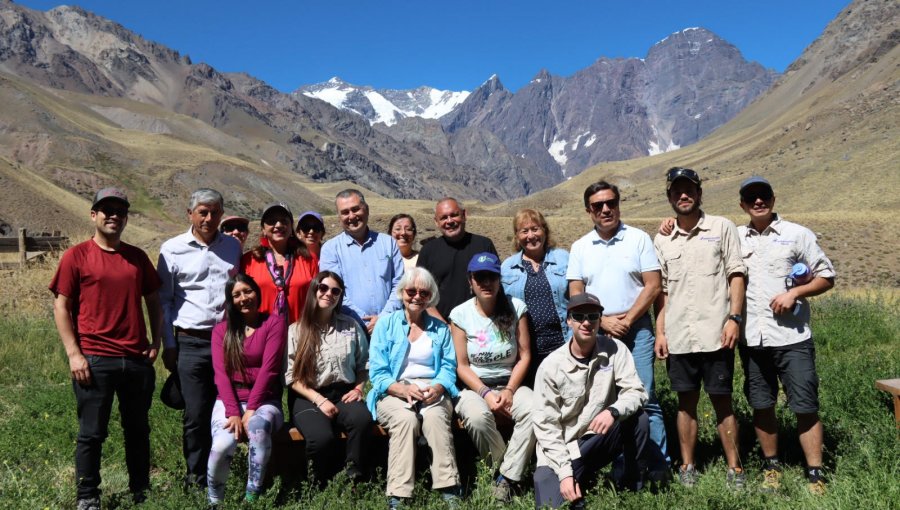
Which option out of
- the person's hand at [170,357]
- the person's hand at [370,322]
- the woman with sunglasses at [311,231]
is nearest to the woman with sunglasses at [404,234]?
the woman with sunglasses at [311,231]

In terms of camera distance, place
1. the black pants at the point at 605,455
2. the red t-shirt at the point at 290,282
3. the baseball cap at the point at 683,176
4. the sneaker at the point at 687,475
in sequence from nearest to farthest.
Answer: the black pants at the point at 605,455
the sneaker at the point at 687,475
the baseball cap at the point at 683,176
the red t-shirt at the point at 290,282

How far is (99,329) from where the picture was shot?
15.8 ft

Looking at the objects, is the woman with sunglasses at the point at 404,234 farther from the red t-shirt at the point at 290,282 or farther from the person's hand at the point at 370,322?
the red t-shirt at the point at 290,282

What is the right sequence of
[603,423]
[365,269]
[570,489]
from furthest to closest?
[365,269] → [603,423] → [570,489]

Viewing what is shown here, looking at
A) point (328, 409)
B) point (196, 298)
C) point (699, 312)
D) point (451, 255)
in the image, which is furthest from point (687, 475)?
point (196, 298)

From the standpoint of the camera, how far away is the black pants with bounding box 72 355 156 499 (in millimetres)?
4816

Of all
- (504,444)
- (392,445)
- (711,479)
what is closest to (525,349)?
(504,444)

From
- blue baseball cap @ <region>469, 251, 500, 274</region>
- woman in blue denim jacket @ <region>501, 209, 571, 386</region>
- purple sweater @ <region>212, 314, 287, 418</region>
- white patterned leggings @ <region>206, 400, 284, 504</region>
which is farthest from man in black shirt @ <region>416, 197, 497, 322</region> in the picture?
white patterned leggings @ <region>206, 400, 284, 504</region>

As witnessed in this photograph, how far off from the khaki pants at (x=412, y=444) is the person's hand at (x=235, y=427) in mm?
1004

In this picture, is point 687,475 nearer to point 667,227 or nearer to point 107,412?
point 667,227

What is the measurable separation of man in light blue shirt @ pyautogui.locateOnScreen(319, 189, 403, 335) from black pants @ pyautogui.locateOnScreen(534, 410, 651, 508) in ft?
7.11

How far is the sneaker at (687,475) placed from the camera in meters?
4.91

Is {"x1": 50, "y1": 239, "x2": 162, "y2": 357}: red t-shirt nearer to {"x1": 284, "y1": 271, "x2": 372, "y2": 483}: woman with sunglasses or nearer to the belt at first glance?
the belt

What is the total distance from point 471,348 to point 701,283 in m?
1.80
